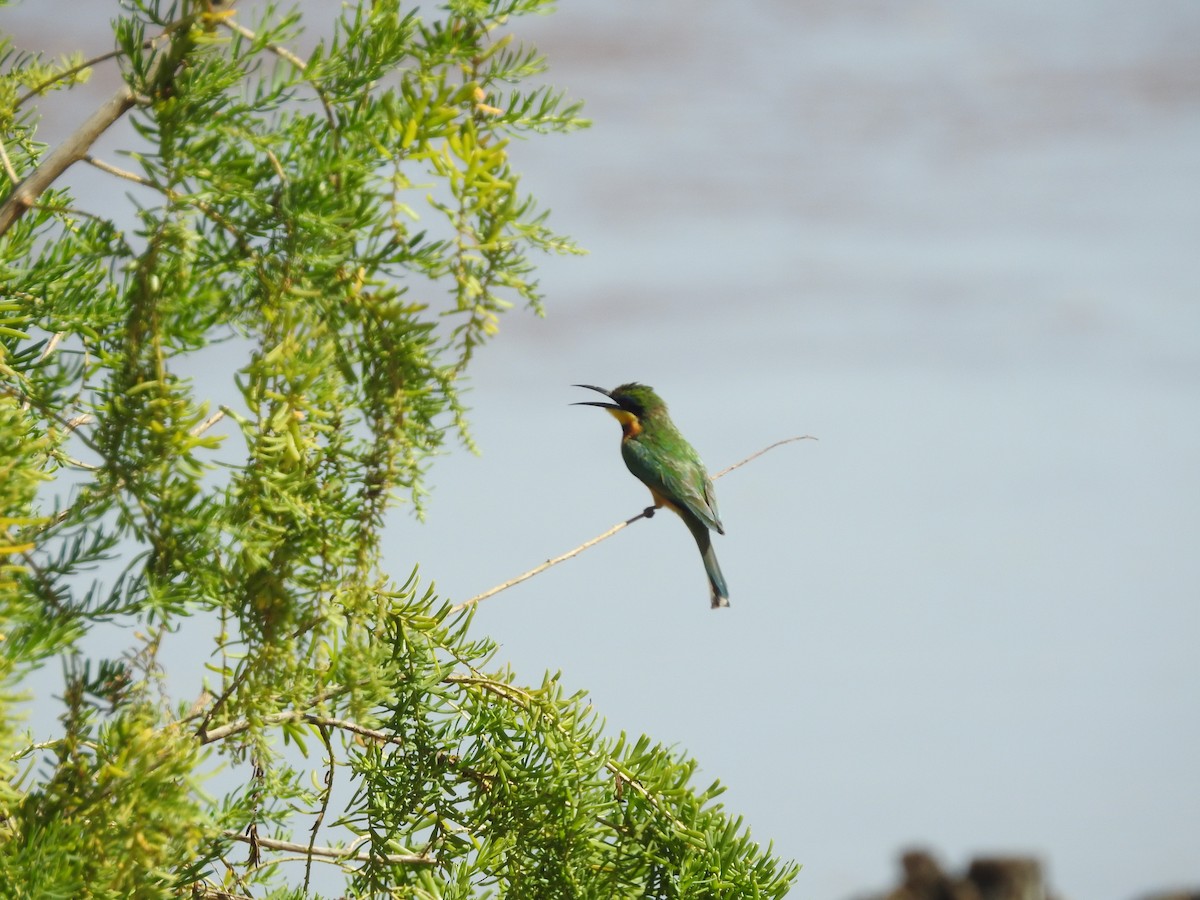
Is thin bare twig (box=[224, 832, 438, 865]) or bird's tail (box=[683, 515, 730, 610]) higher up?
bird's tail (box=[683, 515, 730, 610])

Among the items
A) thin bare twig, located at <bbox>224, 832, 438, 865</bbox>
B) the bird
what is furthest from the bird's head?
thin bare twig, located at <bbox>224, 832, 438, 865</bbox>

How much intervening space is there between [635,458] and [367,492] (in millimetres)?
2445

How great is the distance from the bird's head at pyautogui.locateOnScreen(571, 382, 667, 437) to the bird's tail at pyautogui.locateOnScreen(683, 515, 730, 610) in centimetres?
35

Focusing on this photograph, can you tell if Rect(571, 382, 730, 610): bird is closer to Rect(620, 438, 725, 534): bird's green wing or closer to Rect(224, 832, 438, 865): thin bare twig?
Rect(620, 438, 725, 534): bird's green wing

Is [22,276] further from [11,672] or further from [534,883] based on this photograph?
[534,883]

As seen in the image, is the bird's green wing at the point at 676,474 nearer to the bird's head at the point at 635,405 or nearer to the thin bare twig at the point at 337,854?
the bird's head at the point at 635,405

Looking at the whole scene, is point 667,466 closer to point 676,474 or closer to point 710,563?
point 676,474

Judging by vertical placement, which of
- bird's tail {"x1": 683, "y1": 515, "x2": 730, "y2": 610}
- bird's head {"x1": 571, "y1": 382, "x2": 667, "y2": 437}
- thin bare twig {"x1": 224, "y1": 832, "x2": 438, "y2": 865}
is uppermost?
bird's head {"x1": 571, "y1": 382, "x2": 667, "y2": 437}

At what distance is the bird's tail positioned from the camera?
318cm

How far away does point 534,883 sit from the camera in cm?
142

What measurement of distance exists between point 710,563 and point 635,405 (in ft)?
1.80

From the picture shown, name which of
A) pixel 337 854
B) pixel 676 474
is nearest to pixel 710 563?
pixel 676 474

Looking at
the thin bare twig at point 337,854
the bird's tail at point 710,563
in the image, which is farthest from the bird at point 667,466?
the thin bare twig at point 337,854

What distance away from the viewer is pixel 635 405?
353 cm
